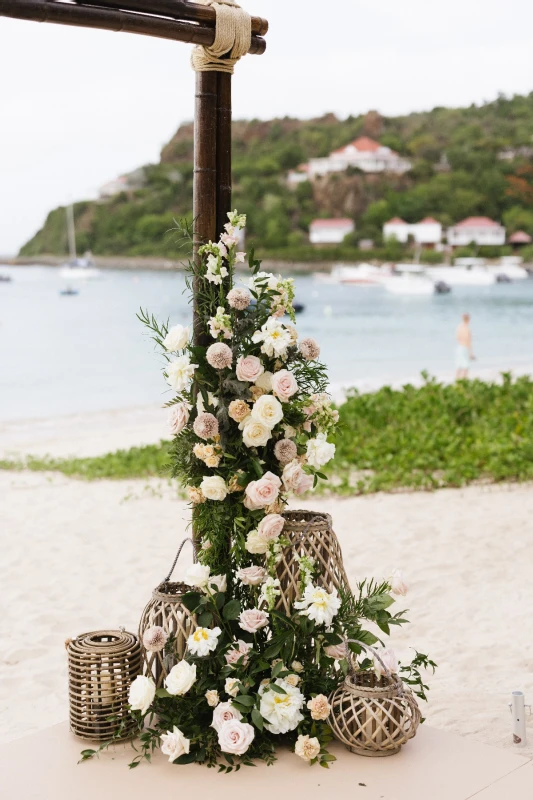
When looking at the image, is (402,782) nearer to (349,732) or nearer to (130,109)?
(349,732)

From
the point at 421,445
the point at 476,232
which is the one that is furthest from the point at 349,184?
the point at 421,445

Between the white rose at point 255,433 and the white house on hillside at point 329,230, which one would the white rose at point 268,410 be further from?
the white house on hillside at point 329,230

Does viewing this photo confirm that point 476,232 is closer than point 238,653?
No

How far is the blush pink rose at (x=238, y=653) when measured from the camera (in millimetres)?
2227

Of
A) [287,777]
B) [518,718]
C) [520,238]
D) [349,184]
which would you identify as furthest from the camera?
[520,238]

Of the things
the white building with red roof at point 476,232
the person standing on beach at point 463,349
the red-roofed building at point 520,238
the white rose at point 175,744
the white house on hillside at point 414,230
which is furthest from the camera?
the red-roofed building at point 520,238

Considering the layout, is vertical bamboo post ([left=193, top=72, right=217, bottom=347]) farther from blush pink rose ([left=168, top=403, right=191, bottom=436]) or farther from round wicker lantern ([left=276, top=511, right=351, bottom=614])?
round wicker lantern ([left=276, top=511, right=351, bottom=614])

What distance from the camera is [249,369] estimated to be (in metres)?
2.24

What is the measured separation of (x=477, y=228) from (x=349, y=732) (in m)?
53.8

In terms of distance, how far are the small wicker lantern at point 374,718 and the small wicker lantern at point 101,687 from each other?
0.51m

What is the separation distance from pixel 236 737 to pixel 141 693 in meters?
0.24

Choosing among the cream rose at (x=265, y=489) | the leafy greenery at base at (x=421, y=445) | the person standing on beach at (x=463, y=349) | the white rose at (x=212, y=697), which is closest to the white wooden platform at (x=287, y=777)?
the white rose at (x=212, y=697)

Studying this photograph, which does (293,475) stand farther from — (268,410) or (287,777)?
(287,777)

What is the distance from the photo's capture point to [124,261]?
49.6m
